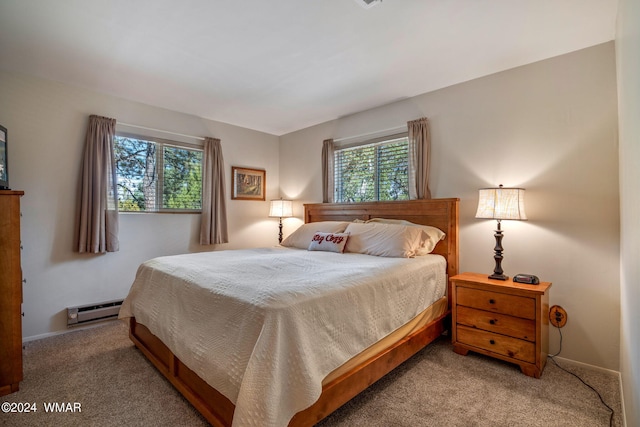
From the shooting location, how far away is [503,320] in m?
2.22

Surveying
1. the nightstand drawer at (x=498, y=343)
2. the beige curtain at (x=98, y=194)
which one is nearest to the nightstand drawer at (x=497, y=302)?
the nightstand drawer at (x=498, y=343)

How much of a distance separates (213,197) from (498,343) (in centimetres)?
345

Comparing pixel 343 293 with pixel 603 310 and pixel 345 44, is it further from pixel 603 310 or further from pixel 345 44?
pixel 603 310

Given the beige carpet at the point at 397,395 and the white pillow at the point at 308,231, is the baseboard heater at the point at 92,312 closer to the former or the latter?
the beige carpet at the point at 397,395

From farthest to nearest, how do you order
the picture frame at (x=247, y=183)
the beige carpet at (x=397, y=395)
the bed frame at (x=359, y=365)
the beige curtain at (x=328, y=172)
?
the picture frame at (x=247, y=183) → the beige curtain at (x=328, y=172) → the beige carpet at (x=397, y=395) → the bed frame at (x=359, y=365)

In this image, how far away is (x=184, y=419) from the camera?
5.45 feet

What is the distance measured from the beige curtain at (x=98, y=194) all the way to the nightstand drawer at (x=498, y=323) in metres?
3.48

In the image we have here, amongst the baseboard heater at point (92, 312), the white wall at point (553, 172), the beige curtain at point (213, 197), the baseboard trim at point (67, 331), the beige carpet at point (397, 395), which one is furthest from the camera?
the beige curtain at point (213, 197)

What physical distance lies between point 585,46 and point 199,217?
420 cm

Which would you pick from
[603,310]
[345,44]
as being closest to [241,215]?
[345,44]

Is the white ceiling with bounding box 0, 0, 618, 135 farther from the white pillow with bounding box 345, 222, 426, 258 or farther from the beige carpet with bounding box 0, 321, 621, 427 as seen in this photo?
the beige carpet with bounding box 0, 321, 621, 427

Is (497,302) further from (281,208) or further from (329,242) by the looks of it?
(281,208)

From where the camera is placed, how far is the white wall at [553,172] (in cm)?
219

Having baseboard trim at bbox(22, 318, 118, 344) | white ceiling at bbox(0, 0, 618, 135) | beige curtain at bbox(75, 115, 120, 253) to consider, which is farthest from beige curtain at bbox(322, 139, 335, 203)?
baseboard trim at bbox(22, 318, 118, 344)
